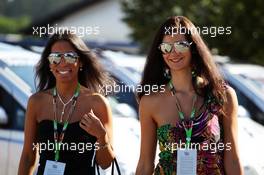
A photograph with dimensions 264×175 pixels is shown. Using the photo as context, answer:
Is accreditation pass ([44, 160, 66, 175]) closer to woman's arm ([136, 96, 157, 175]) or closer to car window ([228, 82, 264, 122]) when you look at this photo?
woman's arm ([136, 96, 157, 175])

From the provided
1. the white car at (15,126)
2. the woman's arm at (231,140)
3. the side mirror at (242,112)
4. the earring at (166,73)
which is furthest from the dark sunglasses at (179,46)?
the side mirror at (242,112)

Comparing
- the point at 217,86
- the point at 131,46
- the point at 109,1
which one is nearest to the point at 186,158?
the point at 217,86

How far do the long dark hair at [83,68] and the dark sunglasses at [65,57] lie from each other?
6 cm

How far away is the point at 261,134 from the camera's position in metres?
7.25

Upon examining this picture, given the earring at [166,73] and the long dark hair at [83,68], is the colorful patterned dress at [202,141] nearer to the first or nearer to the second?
the earring at [166,73]

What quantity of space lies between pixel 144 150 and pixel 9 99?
2.43 meters

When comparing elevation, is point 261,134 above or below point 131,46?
below

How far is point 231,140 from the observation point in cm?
407

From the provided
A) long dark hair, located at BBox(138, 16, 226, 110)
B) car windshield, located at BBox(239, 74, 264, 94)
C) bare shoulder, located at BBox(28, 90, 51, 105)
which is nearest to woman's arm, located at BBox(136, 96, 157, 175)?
long dark hair, located at BBox(138, 16, 226, 110)

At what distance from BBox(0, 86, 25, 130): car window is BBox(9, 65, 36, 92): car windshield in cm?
23

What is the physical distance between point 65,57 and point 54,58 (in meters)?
0.07

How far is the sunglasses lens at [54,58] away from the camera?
14.7ft

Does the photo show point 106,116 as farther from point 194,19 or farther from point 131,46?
point 131,46

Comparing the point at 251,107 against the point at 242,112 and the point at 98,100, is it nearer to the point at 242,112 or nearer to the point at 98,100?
the point at 242,112
